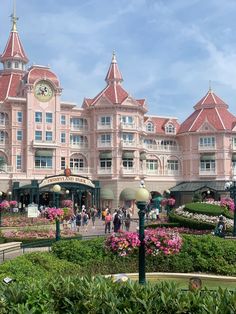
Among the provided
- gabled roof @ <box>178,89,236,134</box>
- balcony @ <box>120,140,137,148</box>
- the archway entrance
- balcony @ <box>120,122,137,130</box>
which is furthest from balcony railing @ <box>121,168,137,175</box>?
gabled roof @ <box>178,89,236,134</box>

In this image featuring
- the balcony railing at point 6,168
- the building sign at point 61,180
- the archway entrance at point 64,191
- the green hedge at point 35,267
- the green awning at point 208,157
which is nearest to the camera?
the green hedge at point 35,267

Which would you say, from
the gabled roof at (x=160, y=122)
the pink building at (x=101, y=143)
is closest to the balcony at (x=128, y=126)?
the pink building at (x=101, y=143)

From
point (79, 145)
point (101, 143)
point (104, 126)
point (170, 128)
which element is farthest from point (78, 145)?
point (170, 128)

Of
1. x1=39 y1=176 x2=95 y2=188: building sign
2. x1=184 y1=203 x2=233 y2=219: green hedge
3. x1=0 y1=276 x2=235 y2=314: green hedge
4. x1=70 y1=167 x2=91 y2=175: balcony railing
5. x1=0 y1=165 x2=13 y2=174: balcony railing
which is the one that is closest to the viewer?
x1=0 y1=276 x2=235 y2=314: green hedge

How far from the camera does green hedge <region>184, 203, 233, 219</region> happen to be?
3151cm

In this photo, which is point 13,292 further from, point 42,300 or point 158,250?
point 158,250

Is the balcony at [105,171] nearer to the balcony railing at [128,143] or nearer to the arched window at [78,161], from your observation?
the arched window at [78,161]

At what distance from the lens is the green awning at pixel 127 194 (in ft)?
180

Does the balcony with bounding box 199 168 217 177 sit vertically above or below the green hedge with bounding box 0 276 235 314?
above

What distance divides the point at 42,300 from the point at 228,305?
3012 mm

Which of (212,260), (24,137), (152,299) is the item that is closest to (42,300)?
(152,299)

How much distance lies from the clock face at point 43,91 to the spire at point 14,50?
11.9m

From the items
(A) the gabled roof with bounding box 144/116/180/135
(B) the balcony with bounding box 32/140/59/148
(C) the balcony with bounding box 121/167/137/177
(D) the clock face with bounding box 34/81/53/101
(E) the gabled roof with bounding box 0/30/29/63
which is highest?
(E) the gabled roof with bounding box 0/30/29/63

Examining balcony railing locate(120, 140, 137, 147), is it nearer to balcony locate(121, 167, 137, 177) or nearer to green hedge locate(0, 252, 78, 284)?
balcony locate(121, 167, 137, 177)
